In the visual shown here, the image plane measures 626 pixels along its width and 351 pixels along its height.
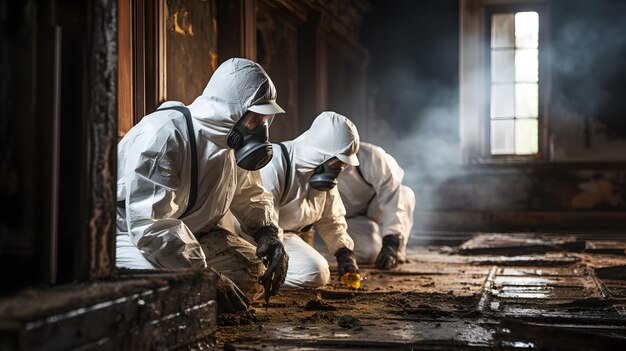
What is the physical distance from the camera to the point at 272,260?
3938mm

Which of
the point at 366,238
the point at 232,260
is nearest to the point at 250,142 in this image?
the point at 232,260

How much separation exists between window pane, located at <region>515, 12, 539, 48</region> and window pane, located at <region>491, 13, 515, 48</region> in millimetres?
69

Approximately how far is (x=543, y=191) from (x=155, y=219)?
322 inches

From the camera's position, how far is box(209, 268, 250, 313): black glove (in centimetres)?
337

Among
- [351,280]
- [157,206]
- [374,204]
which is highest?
[157,206]

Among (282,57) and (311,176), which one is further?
(282,57)

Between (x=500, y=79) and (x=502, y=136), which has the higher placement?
(x=500, y=79)

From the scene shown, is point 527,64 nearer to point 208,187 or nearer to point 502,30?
point 502,30

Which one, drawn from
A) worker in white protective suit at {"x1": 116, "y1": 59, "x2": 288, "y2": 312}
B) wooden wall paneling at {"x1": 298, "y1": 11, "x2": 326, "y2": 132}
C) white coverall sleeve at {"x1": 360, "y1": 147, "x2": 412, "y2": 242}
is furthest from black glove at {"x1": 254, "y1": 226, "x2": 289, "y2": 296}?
wooden wall paneling at {"x1": 298, "y1": 11, "x2": 326, "y2": 132}

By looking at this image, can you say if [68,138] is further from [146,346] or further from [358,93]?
[358,93]

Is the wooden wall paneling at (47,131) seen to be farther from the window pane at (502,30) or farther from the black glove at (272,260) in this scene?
the window pane at (502,30)

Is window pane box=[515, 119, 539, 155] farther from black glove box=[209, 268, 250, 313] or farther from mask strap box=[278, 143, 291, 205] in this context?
black glove box=[209, 268, 250, 313]

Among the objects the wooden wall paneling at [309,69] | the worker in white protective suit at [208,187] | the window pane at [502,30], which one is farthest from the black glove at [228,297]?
the window pane at [502,30]

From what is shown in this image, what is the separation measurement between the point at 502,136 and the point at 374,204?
15.8ft
